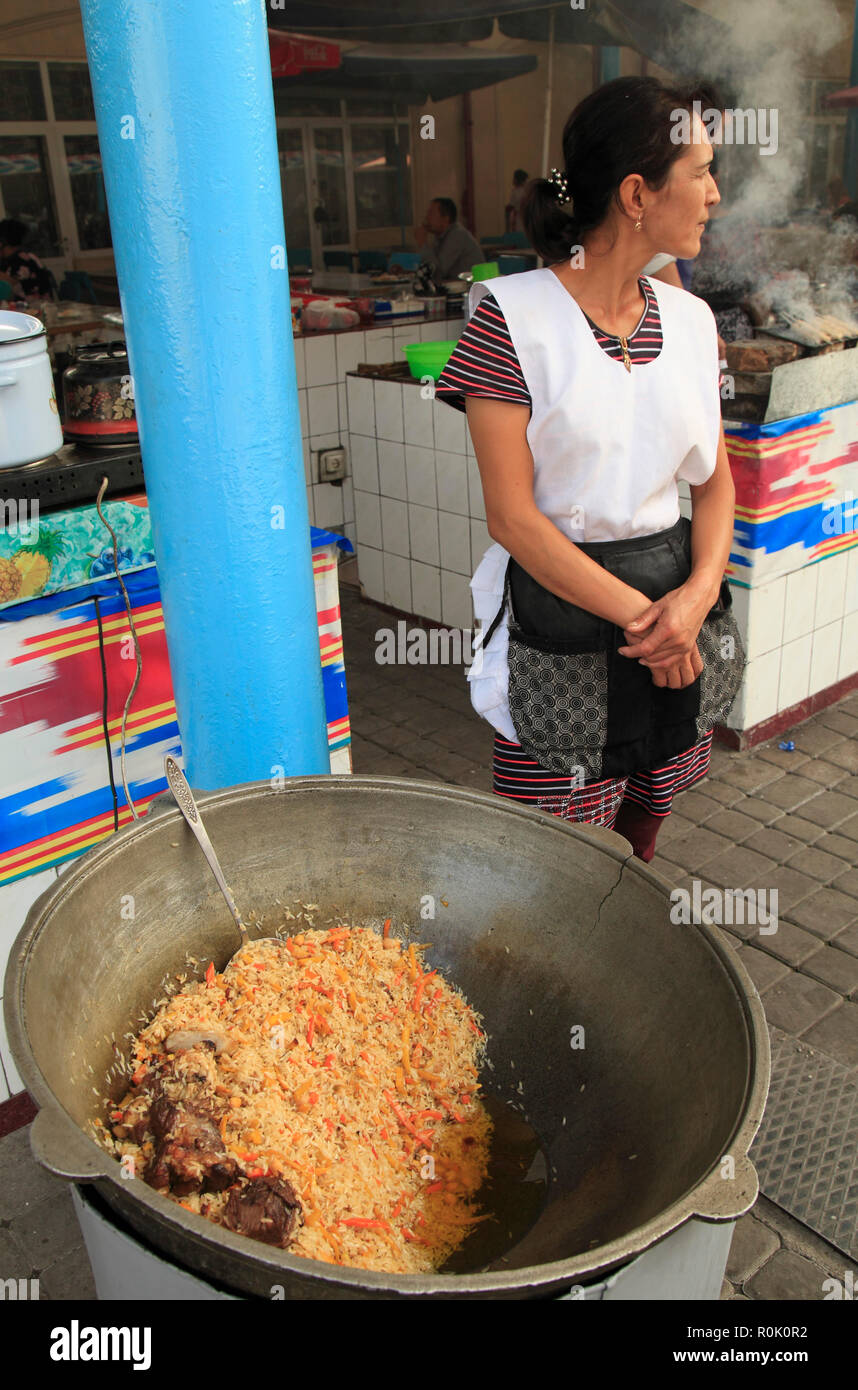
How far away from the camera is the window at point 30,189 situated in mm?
13984

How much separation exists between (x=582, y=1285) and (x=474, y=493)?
4434 mm

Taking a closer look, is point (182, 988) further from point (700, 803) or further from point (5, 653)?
point (700, 803)

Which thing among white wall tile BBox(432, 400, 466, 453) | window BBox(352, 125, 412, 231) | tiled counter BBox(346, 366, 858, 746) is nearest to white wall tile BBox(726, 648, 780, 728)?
tiled counter BBox(346, 366, 858, 746)

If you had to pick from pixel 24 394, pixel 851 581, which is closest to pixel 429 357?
pixel 851 581

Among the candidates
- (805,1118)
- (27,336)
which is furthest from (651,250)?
(805,1118)

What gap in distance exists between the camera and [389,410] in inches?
220

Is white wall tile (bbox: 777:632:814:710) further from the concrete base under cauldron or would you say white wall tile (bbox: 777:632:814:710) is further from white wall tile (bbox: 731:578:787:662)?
the concrete base under cauldron

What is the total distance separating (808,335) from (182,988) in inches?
150

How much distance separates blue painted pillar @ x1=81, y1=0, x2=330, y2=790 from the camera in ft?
6.07

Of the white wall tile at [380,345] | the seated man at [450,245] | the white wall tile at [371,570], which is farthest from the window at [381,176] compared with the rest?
the white wall tile at [371,570]

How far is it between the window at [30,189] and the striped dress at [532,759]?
565 inches

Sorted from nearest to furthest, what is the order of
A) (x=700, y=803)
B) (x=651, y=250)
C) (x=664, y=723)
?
(x=651, y=250), (x=664, y=723), (x=700, y=803)

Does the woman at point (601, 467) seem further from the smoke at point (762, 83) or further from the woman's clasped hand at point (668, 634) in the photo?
the smoke at point (762, 83)
